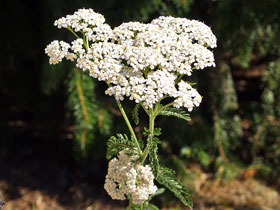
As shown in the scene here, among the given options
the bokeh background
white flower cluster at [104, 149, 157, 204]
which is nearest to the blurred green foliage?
the bokeh background

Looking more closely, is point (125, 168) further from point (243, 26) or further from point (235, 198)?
point (235, 198)

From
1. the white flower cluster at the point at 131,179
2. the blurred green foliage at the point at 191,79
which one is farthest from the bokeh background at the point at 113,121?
the white flower cluster at the point at 131,179

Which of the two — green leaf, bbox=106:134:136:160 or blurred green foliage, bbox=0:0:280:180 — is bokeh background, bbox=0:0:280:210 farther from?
green leaf, bbox=106:134:136:160

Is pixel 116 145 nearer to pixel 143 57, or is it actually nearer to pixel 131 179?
pixel 131 179

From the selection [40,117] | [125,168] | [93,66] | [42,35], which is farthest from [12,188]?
[93,66]

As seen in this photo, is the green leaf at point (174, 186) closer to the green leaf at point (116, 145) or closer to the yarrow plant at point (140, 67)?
the yarrow plant at point (140, 67)

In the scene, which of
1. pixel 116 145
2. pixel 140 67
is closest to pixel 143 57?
pixel 140 67
